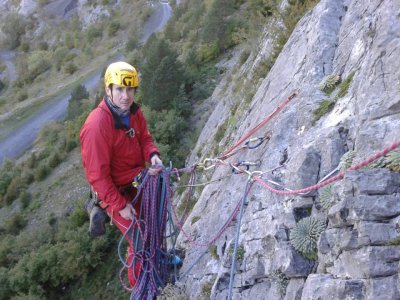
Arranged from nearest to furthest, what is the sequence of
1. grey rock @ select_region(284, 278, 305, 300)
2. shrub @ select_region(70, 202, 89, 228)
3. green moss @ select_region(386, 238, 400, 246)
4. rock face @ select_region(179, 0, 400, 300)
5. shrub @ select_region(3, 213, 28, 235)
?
green moss @ select_region(386, 238, 400, 246)
rock face @ select_region(179, 0, 400, 300)
grey rock @ select_region(284, 278, 305, 300)
shrub @ select_region(70, 202, 89, 228)
shrub @ select_region(3, 213, 28, 235)

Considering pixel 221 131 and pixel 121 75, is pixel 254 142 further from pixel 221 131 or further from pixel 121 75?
pixel 221 131

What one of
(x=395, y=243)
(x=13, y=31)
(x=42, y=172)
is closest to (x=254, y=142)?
(x=395, y=243)

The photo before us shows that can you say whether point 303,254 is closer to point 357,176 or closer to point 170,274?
point 357,176

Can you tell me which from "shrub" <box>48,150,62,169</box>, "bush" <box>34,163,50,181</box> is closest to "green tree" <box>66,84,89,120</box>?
"shrub" <box>48,150,62,169</box>

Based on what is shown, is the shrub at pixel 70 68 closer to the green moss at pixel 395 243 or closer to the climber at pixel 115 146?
the climber at pixel 115 146

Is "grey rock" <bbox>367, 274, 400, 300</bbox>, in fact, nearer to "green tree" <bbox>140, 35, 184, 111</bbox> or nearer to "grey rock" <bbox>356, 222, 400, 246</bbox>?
"grey rock" <bbox>356, 222, 400, 246</bbox>

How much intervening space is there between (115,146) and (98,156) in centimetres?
34

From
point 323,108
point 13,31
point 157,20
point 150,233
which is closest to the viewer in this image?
point 323,108

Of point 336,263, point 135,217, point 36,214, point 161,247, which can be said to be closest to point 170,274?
point 161,247

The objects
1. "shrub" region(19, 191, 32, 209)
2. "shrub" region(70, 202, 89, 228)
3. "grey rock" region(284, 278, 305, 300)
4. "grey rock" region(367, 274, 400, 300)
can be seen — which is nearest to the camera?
"grey rock" region(367, 274, 400, 300)

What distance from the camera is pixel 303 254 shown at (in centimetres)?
302

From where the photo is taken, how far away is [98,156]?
387 centimetres

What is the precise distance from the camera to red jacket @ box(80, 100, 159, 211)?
3.88m

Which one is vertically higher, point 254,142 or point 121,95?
point 121,95
